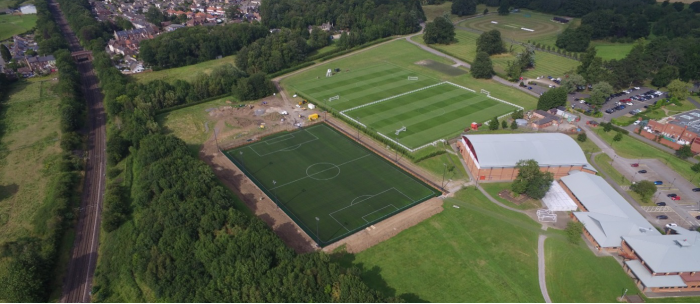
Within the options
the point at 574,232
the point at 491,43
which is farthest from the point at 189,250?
the point at 491,43

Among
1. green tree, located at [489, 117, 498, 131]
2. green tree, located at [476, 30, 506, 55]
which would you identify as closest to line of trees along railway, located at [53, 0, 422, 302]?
green tree, located at [489, 117, 498, 131]

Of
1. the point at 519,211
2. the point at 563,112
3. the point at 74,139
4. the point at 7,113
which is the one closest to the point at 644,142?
the point at 563,112

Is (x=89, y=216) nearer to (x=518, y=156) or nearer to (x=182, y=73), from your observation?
(x=182, y=73)

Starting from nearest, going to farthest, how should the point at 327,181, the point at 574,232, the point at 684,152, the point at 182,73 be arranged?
the point at 574,232
the point at 327,181
the point at 684,152
the point at 182,73

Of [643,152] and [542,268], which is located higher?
[643,152]

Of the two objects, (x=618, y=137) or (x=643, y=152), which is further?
(x=618, y=137)

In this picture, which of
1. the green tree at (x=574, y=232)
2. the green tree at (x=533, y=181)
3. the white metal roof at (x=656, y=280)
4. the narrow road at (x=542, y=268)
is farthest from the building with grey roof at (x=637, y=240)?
the narrow road at (x=542, y=268)
